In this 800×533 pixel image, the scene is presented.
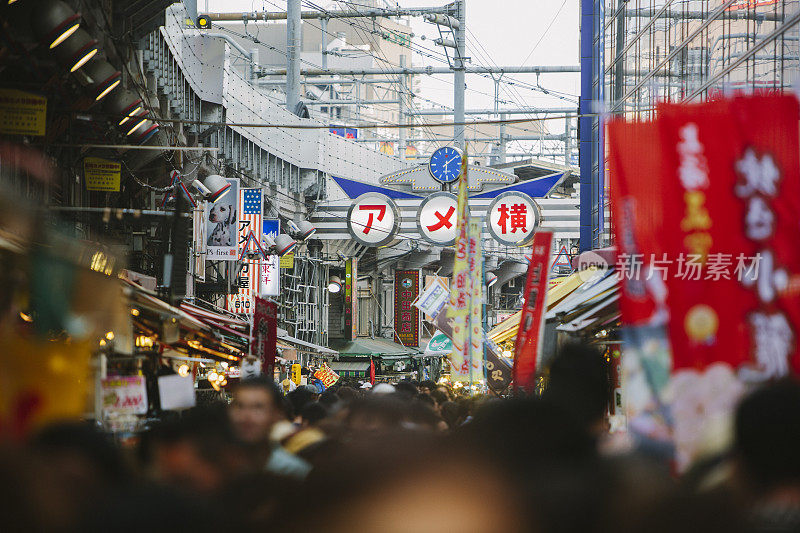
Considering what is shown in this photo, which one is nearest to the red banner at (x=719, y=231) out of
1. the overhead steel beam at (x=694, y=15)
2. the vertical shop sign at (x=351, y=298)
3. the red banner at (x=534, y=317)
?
the red banner at (x=534, y=317)

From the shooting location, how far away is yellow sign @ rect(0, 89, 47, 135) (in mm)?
12047

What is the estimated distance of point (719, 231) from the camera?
4.68 m

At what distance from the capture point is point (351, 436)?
501 cm

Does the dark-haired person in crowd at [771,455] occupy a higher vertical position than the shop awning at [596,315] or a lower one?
lower

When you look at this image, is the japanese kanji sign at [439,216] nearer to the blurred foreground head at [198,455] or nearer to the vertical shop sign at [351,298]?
the vertical shop sign at [351,298]

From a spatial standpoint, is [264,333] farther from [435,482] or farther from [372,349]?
[372,349]

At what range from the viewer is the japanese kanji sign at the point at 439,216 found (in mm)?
24672

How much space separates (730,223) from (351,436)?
220 centimetres

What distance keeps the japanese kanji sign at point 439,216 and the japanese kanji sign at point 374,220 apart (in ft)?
2.68

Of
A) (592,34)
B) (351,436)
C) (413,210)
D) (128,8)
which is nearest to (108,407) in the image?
(351,436)

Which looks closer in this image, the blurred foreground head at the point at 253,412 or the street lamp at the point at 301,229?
the blurred foreground head at the point at 253,412

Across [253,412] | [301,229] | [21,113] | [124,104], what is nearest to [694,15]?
[124,104]

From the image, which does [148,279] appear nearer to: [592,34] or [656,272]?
[592,34]

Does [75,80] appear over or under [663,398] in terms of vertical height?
over
